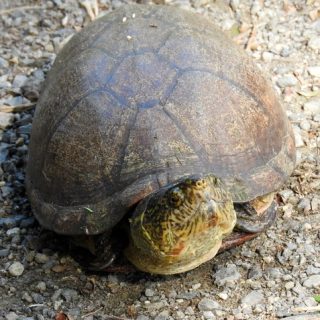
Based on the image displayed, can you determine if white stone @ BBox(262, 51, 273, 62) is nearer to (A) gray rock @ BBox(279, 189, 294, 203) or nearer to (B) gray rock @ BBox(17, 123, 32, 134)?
(A) gray rock @ BBox(279, 189, 294, 203)

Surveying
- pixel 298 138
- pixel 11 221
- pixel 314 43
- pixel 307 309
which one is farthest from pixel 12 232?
pixel 314 43

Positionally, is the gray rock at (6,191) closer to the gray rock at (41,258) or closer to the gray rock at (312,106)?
the gray rock at (41,258)

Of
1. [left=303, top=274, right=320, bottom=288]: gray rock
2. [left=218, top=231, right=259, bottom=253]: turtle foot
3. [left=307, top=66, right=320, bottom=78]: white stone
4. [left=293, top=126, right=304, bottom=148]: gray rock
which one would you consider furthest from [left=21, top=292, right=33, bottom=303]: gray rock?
[left=307, top=66, right=320, bottom=78]: white stone

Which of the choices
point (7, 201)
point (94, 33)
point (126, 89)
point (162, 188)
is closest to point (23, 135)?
point (7, 201)

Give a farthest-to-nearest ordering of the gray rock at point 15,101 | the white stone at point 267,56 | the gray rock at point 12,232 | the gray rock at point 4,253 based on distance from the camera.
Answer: the white stone at point 267,56, the gray rock at point 15,101, the gray rock at point 12,232, the gray rock at point 4,253

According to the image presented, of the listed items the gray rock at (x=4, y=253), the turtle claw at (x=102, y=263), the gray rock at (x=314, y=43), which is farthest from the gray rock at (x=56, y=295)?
the gray rock at (x=314, y=43)

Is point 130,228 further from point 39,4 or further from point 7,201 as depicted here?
point 39,4
